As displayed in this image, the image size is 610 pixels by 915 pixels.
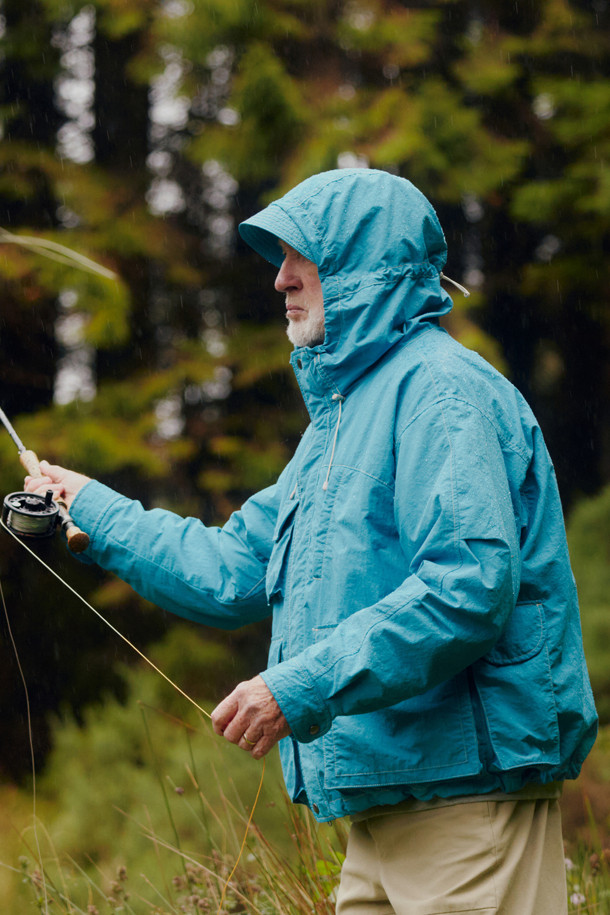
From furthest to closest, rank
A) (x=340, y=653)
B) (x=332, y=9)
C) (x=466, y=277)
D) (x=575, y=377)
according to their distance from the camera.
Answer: (x=575, y=377), (x=466, y=277), (x=332, y=9), (x=340, y=653)

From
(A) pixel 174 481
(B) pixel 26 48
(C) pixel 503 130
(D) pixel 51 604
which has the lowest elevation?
(D) pixel 51 604

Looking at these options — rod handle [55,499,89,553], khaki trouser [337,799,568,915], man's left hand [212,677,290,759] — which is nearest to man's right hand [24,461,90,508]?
rod handle [55,499,89,553]

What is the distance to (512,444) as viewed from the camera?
80.7 inches

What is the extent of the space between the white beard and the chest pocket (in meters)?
0.39

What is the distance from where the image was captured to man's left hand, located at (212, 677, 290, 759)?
1.84 meters

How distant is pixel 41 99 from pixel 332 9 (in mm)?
2483

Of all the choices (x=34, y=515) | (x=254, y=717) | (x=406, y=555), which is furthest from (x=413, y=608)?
(x=34, y=515)

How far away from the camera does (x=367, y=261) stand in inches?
88.9

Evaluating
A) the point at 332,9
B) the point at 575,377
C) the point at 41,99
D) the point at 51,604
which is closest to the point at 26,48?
the point at 41,99

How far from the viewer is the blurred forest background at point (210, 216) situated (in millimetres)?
6539

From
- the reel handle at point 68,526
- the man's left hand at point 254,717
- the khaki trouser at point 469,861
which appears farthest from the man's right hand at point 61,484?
the khaki trouser at point 469,861

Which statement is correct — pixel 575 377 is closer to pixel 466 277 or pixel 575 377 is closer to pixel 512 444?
pixel 466 277

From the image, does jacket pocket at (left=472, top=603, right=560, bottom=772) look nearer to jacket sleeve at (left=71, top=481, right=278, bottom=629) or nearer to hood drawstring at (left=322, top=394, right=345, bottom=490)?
hood drawstring at (left=322, top=394, right=345, bottom=490)

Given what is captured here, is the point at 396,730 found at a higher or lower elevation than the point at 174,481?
higher
